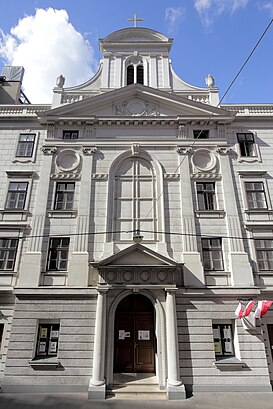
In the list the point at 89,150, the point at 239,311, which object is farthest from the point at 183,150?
the point at 239,311

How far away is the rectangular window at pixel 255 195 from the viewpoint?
49.5ft

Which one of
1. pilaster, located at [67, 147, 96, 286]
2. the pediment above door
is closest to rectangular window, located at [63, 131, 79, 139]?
pilaster, located at [67, 147, 96, 286]

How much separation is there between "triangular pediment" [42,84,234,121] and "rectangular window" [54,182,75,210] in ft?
14.1

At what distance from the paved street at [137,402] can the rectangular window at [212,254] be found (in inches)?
206

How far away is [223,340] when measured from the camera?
40.5 ft

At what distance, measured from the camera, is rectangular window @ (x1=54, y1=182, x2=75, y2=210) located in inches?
587

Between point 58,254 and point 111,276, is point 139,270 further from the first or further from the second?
point 58,254

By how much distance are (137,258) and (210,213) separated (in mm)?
4702

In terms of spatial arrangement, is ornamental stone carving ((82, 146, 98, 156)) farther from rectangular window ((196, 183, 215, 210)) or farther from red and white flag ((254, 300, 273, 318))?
red and white flag ((254, 300, 273, 318))

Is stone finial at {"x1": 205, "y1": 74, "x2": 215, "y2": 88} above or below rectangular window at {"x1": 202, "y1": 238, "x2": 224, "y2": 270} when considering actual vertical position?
above

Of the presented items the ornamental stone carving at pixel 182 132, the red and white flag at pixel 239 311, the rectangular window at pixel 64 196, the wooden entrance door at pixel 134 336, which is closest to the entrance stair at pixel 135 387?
the wooden entrance door at pixel 134 336

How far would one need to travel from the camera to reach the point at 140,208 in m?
14.8

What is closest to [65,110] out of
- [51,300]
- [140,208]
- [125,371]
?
[140,208]

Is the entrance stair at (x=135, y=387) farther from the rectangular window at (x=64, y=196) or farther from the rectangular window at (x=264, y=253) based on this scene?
the rectangular window at (x=64, y=196)
